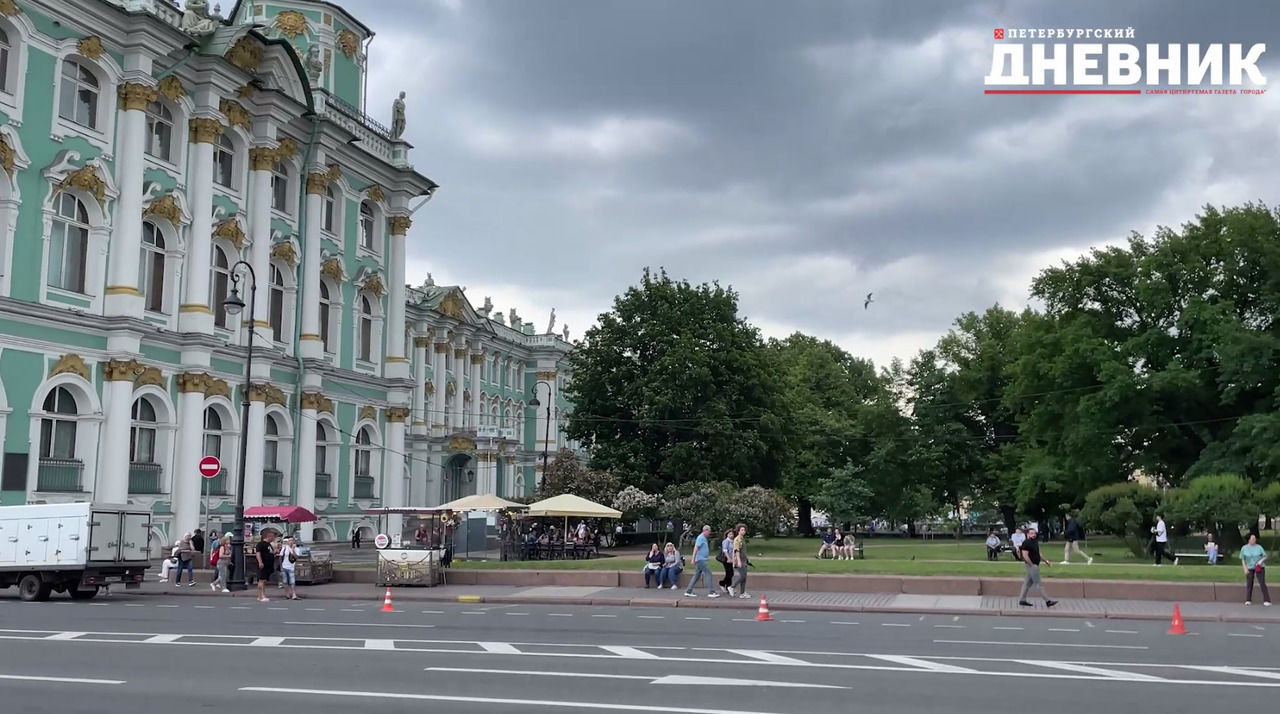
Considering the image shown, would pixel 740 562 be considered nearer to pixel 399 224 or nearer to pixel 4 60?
pixel 4 60

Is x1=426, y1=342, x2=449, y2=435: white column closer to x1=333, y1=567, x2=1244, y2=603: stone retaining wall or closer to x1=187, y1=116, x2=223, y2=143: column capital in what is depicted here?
x1=187, y1=116, x2=223, y2=143: column capital

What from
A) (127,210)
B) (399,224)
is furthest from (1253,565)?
(399,224)

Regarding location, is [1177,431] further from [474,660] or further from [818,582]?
[474,660]

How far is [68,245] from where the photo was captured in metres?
36.2

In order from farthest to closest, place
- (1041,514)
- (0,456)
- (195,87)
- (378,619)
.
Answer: (1041,514) < (195,87) < (0,456) < (378,619)

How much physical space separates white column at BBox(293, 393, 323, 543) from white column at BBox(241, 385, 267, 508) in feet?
9.29

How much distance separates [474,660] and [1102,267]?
48987mm

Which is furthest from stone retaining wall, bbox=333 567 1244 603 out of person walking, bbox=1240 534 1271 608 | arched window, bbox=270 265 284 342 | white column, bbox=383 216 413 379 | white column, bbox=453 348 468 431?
white column, bbox=453 348 468 431

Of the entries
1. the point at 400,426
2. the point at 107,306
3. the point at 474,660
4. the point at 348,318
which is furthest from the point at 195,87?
the point at 474,660

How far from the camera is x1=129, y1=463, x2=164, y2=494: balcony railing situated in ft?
126

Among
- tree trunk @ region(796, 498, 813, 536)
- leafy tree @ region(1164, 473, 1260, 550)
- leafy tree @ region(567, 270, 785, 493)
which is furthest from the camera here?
tree trunk @ region(796, 498, 813, 536)

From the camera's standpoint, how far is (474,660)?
15.2m

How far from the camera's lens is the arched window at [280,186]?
46188 mm

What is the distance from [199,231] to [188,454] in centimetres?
757
